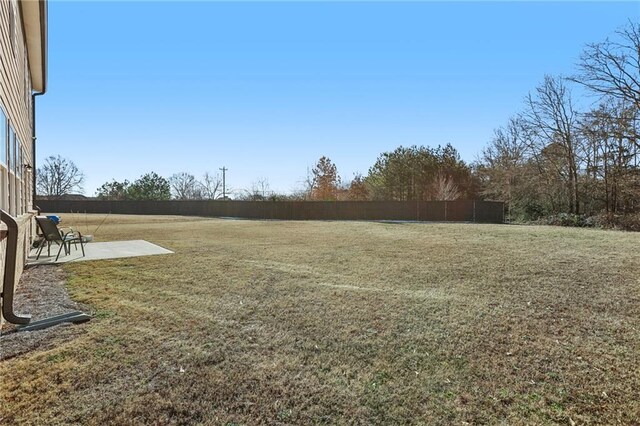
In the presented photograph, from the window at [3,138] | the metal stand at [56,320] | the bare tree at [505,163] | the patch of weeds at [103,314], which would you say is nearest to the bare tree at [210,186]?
the bare tree at [505,163]

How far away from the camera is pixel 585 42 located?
50.5 ft

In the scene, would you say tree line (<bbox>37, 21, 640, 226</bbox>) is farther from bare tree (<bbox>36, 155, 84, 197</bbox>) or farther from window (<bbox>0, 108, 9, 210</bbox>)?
bare tree (<bbox>36, 155, 84, 197</bbox>)

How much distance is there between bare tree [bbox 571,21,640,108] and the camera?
14750 millimetres

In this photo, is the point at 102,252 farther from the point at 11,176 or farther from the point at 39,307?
the point at 39,307

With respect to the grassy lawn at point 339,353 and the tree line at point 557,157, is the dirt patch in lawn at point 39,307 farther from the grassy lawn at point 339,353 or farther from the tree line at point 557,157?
the tree line at point 557,157

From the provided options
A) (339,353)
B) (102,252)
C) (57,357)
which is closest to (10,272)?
(57,357)

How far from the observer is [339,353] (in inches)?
105

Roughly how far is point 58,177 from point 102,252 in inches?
1691

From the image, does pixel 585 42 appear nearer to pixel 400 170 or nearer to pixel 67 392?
pixel 400 170

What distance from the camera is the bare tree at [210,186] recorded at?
45531 millimetres

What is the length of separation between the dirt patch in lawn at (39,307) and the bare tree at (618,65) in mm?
20236

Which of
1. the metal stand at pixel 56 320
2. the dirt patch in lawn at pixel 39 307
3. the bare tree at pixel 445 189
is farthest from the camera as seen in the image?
the bare tree at pixel 445 189

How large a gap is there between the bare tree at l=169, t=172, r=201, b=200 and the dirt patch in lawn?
135 ft

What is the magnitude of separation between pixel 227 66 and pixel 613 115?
16970mm
